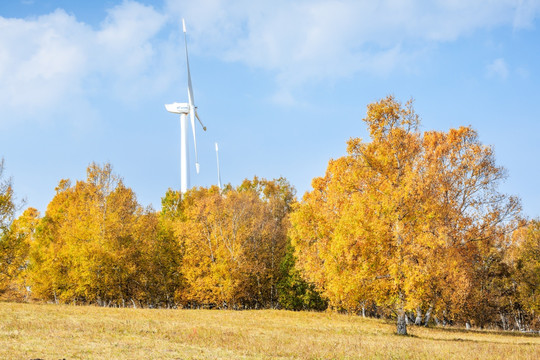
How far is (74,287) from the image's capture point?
136 ft

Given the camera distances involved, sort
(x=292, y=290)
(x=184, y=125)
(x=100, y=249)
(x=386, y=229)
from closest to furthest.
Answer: (x=386, y=229), (x=100, y=249), (x=292, y=290), (x=184, y=125)

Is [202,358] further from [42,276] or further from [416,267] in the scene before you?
[42,276]

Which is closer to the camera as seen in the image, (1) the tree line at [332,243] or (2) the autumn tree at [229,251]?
(1) the tree line at [332,243]

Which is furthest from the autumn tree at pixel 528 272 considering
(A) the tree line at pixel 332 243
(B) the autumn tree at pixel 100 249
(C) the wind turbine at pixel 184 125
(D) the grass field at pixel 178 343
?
(C) the wind turbine at pixel 184 125

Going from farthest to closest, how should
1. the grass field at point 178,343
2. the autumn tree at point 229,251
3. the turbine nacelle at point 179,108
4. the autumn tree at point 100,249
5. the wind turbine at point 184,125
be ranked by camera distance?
the turbine nacelle at point 179,108 < the wind turbine at point 184,125 < the autumn tree at point 229,251 < the autumn tree at point 100,249 < the grass field at point 178,343

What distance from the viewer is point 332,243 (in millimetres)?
23156

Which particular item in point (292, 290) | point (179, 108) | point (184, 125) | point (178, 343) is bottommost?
point (292, 290)

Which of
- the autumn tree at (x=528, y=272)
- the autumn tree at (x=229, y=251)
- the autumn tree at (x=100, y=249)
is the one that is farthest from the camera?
the autumn tree at (x=528, y=272)

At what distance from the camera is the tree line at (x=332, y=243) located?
75.1 feet

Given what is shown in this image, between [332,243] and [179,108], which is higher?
[179,108]

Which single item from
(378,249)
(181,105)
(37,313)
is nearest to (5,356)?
(37,313)

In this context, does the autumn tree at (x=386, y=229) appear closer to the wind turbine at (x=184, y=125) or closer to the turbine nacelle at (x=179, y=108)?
Result: the wind turbine at (x=184, y=125)

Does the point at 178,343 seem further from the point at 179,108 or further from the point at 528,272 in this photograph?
the point at 179,108

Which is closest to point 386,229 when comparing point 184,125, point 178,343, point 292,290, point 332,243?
point 332,243
